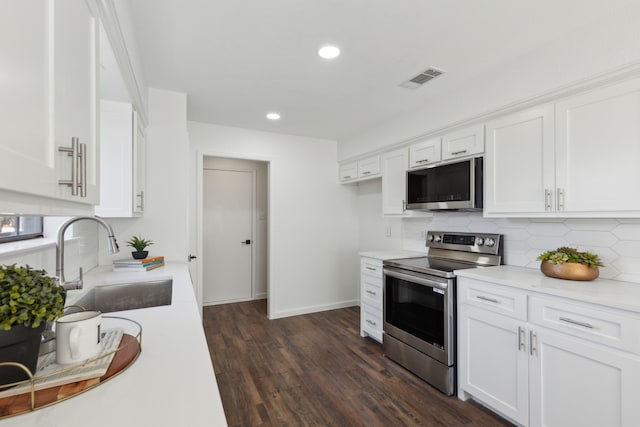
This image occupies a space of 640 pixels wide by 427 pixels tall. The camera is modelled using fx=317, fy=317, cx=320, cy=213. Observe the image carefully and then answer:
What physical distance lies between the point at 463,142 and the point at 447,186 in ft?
1.19

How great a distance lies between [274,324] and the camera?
12.3ft

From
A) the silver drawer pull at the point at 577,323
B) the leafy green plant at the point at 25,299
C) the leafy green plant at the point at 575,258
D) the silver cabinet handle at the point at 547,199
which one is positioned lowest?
the silver drawer pull at the point at 577,323

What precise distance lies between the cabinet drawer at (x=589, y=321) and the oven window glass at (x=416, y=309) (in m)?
0.65

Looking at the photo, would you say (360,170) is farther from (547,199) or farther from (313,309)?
(547,199)

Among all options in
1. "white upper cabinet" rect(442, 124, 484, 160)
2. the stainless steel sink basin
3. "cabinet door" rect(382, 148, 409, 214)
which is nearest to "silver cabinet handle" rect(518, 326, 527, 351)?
"white upper cabinet" rect(442, 124, 484, 160)

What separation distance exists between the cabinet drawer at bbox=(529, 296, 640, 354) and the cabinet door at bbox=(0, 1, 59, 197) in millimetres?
2141

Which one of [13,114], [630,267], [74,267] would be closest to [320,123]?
→ [74,267]

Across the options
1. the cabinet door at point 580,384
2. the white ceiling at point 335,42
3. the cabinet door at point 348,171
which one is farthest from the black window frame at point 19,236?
the cabinet door at point 348,171

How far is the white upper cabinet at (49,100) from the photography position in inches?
20.4

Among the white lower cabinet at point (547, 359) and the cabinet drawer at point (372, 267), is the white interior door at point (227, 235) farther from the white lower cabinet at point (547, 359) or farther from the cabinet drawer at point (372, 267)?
the white lower cabinet at point (547, 359)

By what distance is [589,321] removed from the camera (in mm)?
1552

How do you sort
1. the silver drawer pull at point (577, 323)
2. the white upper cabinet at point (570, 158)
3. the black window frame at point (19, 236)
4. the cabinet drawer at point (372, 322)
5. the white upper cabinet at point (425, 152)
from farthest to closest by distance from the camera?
Result: the cabinet drawer at point (372, 322) < the white upper cabinet at point (425, 152) < the white upper cabinet at point (570, 158) < the silver drawer pull at point (577, 323) < the black window frame at point (19, 236)

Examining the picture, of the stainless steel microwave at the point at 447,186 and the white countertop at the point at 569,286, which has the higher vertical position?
the stainless steel microwave at the point at 447,186

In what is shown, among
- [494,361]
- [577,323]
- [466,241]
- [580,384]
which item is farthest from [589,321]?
[466,241]
